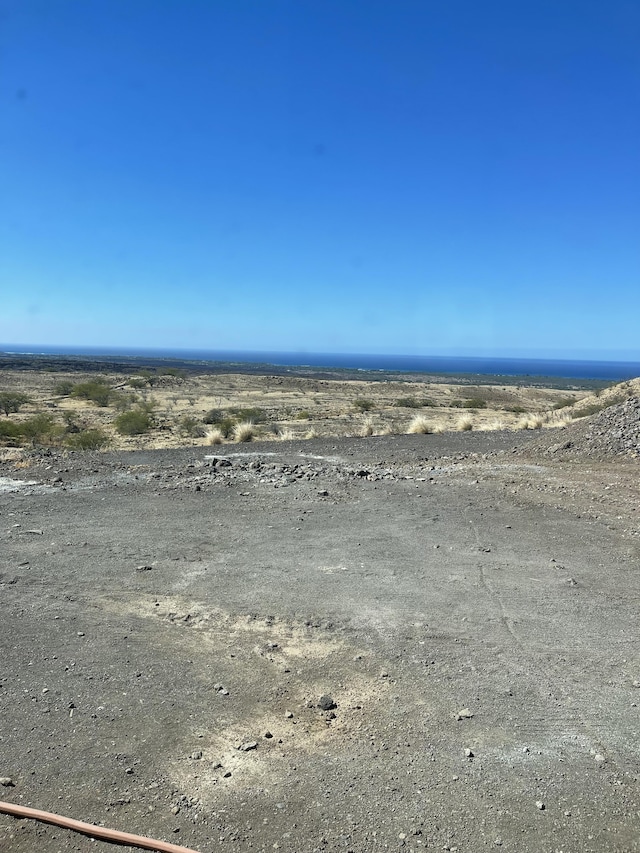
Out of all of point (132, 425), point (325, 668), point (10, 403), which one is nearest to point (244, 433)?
point (132, 425)

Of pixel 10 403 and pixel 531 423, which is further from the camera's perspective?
pixel 10 403

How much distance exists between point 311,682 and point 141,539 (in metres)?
4.51

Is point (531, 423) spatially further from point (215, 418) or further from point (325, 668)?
point (325, 668)

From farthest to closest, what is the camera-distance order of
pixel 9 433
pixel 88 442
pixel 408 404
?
pixel 408 404
pixel 9 433
pixel 88 442

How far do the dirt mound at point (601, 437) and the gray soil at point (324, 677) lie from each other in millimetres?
4073

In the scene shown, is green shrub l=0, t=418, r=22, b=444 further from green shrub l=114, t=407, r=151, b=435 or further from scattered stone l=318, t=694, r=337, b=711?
scattered stone l=318, t=694, r=337, b=711

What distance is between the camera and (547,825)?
330 centimetres

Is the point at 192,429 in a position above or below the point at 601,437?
below

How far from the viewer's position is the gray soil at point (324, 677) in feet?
11.1

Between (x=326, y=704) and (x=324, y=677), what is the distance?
A: 17.4 inches

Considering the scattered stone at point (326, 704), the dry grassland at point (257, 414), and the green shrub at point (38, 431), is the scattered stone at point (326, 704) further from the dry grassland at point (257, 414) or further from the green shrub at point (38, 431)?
the green shrub at point (38, 431)

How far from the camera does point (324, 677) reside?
192 inches

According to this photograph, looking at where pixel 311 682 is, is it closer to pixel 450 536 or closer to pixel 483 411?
pixel 450 536

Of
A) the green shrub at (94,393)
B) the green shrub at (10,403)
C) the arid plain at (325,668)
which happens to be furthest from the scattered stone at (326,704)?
the green shrub at (94,393)
